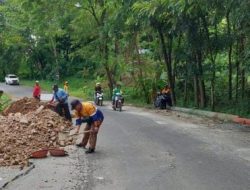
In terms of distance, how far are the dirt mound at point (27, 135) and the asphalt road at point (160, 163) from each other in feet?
Result: 4.05

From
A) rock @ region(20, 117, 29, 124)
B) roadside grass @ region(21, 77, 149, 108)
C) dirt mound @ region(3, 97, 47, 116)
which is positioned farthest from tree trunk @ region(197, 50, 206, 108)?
rock @ region(20, 117, 29, 124)

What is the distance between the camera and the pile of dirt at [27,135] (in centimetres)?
1352

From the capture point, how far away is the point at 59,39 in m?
73.6

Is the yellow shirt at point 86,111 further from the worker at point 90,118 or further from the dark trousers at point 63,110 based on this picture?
the dark trousers at point 63,110

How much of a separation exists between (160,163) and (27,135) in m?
5.19

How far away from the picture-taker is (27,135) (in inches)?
640

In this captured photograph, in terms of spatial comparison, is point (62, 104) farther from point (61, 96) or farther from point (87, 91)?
point (87, 91)

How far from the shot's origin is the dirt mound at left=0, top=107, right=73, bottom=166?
44.4 ft

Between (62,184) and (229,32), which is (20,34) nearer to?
(229,32)

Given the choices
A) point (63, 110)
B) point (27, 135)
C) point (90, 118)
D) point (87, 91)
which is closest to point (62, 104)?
point (63, 110)

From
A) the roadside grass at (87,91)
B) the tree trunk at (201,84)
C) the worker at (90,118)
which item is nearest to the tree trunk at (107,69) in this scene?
the roadside grass at (87,91)

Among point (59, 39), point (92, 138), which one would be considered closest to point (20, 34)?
point (59, 39)

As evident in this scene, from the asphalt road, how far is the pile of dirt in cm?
121

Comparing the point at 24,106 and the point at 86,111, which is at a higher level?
the point at 86,111
